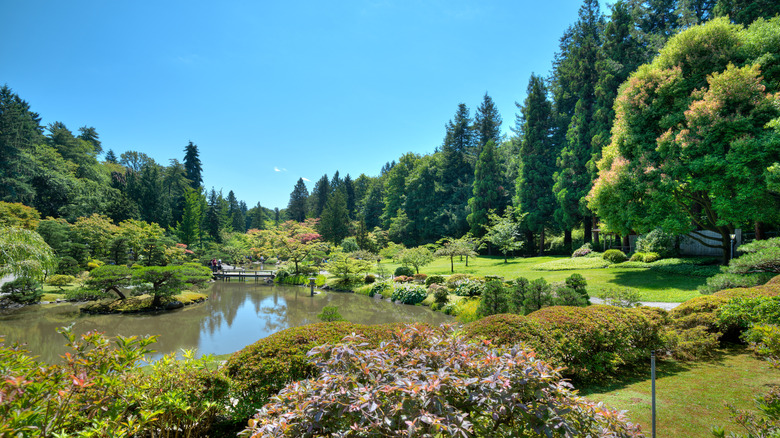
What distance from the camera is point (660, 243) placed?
15.3 metres

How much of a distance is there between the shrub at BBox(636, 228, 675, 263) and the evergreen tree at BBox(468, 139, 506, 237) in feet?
41.7

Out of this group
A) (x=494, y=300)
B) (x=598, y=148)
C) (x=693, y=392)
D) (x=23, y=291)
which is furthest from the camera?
(x=598, y=148)

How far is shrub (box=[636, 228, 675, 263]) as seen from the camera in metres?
15.1

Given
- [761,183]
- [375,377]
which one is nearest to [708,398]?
[375,377]

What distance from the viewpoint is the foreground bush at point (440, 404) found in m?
1.67

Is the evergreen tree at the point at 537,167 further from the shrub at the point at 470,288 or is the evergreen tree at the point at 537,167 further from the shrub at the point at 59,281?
the shrub at the point at 59,281

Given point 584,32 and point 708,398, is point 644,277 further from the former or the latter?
point 584,32

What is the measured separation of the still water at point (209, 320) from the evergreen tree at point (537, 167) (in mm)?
15288

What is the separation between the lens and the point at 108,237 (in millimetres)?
19188

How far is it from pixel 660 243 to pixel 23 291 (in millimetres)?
26922

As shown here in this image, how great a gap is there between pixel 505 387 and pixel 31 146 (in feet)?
133

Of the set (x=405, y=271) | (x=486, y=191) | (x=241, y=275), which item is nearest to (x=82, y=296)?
(x=241, y=275)

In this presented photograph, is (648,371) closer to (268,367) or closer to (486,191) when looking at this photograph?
(268,367)

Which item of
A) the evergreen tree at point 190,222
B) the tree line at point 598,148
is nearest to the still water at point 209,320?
the tree line at point 598,148
